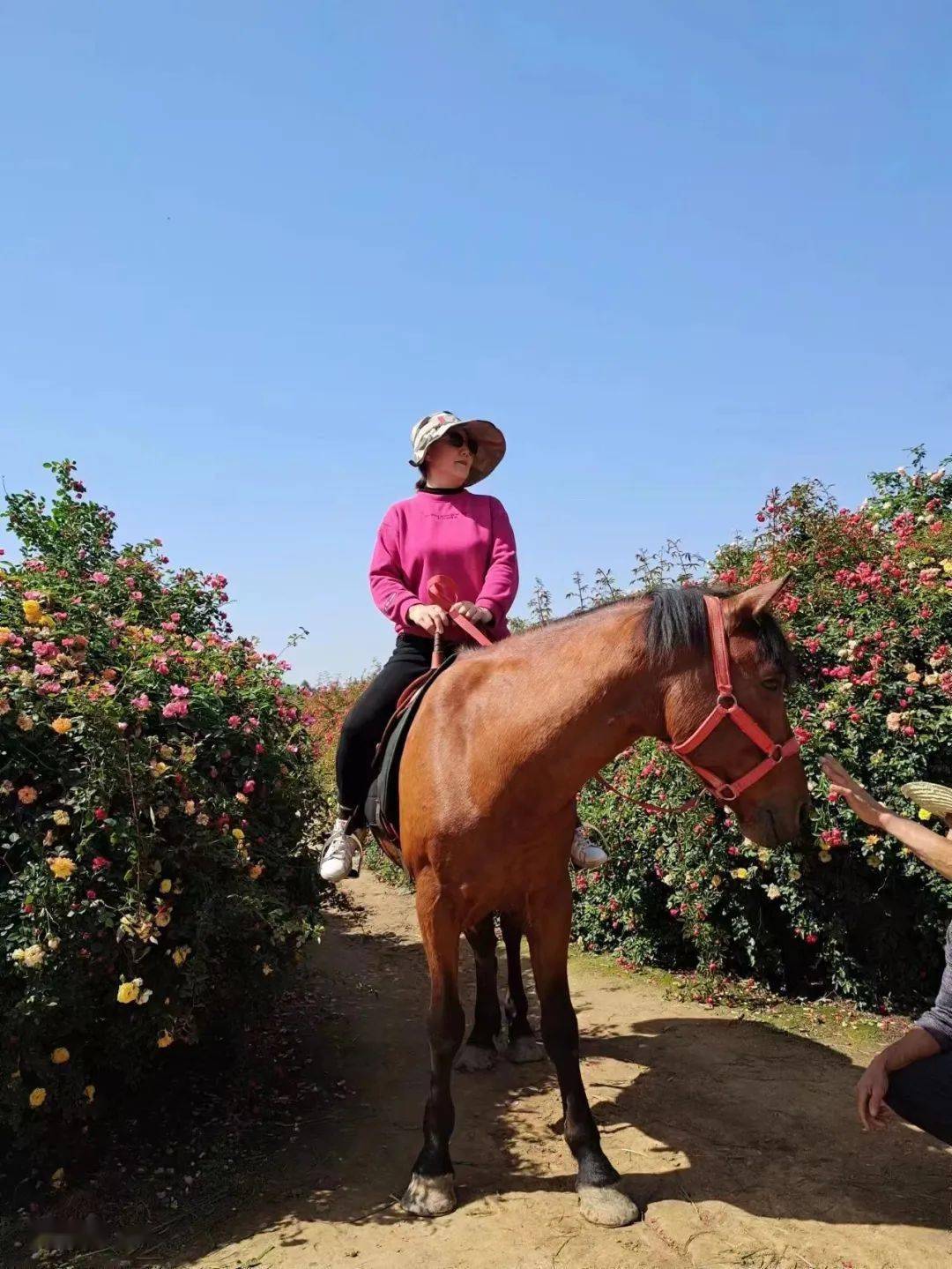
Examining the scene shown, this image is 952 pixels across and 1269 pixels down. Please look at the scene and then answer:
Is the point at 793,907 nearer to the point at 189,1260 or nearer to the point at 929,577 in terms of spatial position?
the point at 929,577

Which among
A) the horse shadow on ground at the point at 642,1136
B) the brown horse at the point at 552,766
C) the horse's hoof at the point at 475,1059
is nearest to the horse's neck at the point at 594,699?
the brown horse at the point at 552,766

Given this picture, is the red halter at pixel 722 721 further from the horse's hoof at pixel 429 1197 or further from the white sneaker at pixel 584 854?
the horse's hoof at pixel 429 1197

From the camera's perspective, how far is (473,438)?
446cm

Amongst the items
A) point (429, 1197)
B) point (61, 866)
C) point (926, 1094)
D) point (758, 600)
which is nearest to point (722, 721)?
point (758, 600)

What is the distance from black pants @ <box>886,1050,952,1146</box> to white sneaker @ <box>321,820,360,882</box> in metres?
2.46

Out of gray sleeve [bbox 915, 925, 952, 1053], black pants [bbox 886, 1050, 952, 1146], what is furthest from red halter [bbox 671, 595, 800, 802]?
black pants [bbox 886, 1050, 952, 1146]

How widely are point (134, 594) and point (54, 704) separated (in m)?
1.13

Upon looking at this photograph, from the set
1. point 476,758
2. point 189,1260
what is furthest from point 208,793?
point 189,1260

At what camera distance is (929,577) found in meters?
5.04

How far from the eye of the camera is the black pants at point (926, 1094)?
2.79 meters

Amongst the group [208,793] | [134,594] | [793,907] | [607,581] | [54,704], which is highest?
[607,581]

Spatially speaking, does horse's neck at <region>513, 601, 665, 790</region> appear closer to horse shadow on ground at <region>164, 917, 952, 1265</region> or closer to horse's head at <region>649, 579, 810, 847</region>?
horse's head at <region>649, 579, 810, 847</region>

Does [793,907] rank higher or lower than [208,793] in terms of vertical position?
lower

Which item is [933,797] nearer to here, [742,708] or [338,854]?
[742,708]
